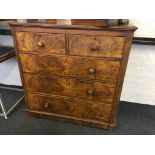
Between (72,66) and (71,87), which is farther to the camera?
(71,87)

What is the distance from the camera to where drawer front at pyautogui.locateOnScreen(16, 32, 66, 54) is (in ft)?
3.94

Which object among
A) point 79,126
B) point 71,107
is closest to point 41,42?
point 71,107

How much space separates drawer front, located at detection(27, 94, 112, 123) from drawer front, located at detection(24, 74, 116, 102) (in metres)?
0.06

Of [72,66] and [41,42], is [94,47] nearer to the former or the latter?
[72,66]

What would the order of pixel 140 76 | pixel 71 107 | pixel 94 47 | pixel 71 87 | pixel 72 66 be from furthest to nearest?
pixel 140 76 < pixel 71 107 < pixel 71 87 < pixel 72 66 < pixel 94 47

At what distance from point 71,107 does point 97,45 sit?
627mm

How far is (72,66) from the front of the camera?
1.28m

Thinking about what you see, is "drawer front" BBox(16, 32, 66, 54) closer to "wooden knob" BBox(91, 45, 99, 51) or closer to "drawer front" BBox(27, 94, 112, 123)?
"wooden knob" BBox(91, 45, 99, 51)

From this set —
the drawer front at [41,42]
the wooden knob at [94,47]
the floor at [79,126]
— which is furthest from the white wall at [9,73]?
the wooden knob at [94,47]

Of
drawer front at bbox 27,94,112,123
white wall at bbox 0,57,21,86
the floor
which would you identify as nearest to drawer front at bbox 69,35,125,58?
drawer front at bbox 27,94,112,123

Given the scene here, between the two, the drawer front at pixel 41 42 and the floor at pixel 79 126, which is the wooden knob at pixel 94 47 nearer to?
the drawer front at pixel 41 42

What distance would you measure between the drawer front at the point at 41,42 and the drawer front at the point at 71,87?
0.81 feet
